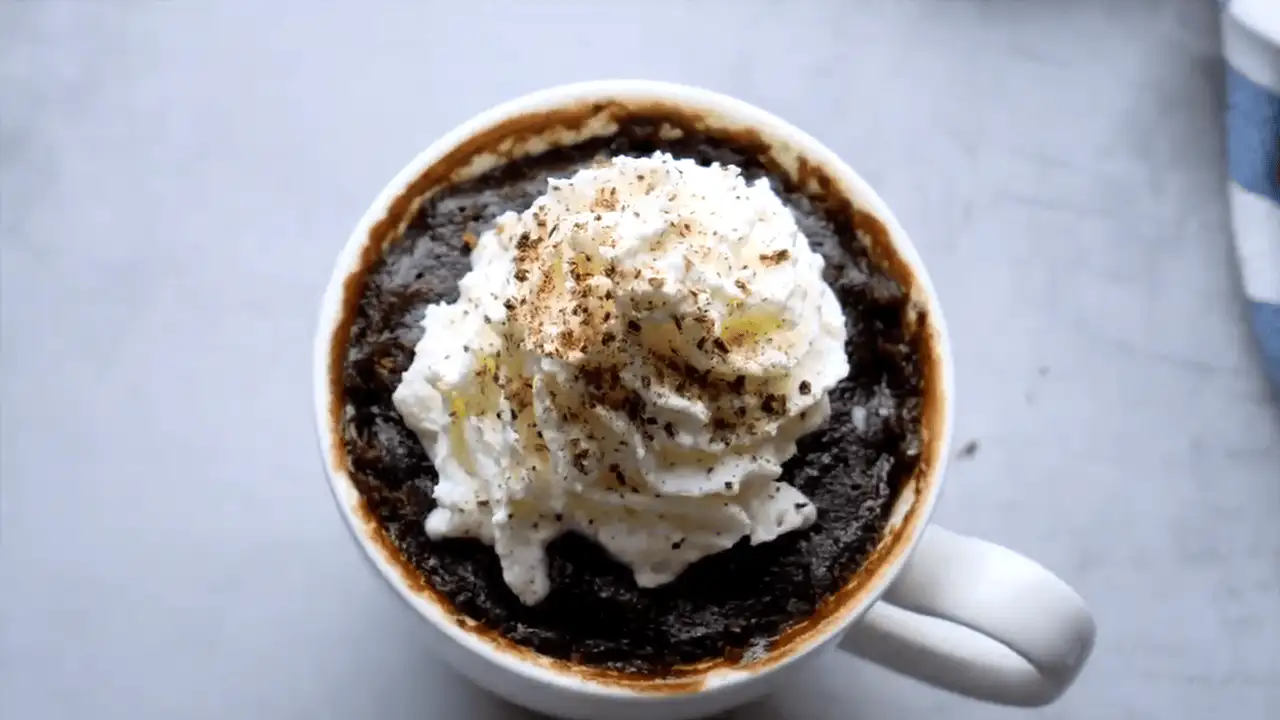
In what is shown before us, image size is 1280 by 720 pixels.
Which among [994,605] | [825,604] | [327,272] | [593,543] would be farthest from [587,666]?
[327,272]

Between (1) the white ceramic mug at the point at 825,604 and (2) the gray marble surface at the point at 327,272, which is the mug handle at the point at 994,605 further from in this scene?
(2) the gray marble surface at the point at 327,272

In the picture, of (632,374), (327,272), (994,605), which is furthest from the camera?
(327,272)

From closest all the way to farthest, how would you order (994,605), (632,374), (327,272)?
(632,374)
(994,605)
(327,272)

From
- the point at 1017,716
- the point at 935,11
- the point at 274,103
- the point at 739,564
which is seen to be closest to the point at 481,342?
the point at 739,564

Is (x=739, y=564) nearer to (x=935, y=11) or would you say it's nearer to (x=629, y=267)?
(x=629, y=267)

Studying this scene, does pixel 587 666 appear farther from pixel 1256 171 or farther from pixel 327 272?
pixel 1256 171

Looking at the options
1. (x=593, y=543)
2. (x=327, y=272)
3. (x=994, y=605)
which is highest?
(x=327, y=272)
